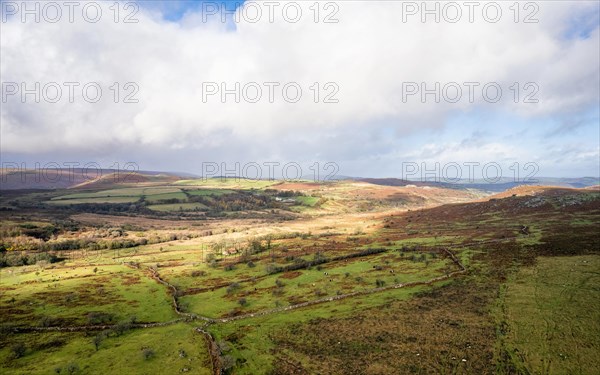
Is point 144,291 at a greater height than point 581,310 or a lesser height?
lesser

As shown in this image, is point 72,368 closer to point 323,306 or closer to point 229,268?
point 323,306

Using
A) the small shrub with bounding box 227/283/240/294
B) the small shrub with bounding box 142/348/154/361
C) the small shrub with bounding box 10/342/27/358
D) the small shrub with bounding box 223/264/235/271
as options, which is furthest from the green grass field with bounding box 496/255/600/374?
the small shrub with bounding box 223/264/235/271

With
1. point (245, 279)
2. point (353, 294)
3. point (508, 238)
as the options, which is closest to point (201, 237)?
point (245, 279)

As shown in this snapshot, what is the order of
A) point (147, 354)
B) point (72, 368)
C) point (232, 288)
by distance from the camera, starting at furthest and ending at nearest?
1. point (232, 288)
2. point (147, 354)
3. point (72, 368)

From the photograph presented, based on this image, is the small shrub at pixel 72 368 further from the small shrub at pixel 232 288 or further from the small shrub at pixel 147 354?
the small shrub at pixel 232 288

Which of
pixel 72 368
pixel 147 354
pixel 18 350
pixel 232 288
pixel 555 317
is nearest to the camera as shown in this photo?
pixel 72 368

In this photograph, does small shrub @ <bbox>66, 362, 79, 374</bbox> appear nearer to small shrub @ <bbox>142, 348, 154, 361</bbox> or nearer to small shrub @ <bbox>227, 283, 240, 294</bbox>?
small shrub @ <bbox>142, 348, 154, 361</bbox>

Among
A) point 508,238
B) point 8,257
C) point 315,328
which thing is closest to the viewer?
point 315,328

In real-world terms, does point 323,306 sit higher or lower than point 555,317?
lower

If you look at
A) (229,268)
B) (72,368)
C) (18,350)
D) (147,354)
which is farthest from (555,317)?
(18,350)

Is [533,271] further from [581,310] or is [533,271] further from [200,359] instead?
[200,359]

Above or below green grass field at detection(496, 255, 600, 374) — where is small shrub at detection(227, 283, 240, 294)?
below
